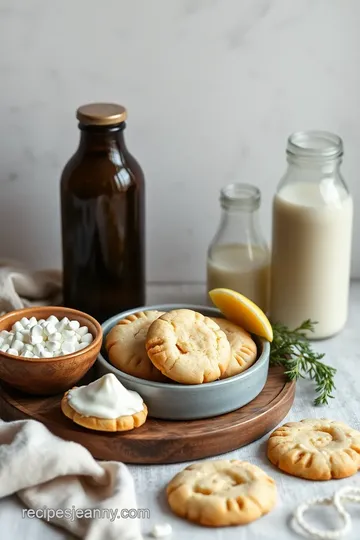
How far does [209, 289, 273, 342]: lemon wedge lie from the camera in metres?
1.34

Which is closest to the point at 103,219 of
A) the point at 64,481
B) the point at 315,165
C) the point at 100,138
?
the point at 100,138

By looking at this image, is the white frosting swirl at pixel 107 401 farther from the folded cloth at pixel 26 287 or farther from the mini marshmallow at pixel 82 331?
the folded cloth at pixel 26 287

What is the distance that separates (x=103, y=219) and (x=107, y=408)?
0.37m

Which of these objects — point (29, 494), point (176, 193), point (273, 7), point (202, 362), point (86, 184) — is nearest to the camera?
point (29, 494)

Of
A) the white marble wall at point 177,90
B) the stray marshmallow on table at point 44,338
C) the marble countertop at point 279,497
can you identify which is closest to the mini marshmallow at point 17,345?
the stray marshmallow on table at point 44,338

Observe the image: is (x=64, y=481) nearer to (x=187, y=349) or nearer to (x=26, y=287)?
(x=187, y=349)

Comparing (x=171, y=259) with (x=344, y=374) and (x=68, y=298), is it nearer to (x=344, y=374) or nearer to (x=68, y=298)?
(x=68, y=298)

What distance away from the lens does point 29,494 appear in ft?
3.66

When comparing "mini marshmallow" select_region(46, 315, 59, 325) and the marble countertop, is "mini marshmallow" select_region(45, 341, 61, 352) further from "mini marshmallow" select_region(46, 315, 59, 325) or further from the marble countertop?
the marble countertop

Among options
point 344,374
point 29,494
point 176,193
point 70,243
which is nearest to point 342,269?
point 344,374

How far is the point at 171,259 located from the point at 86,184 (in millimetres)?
347

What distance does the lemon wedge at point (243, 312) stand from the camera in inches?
52.8

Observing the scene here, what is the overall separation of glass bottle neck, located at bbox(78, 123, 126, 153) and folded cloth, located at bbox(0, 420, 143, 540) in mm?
470

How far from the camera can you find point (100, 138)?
4.63ft
